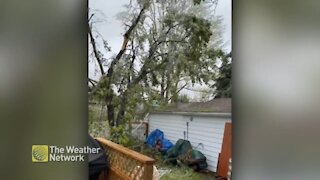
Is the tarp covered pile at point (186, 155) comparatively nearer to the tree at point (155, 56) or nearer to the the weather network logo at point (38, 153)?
the tree at point (155, 56)

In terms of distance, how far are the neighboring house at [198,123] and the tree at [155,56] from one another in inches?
2.9

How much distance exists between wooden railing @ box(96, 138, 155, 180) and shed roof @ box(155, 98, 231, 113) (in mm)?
262

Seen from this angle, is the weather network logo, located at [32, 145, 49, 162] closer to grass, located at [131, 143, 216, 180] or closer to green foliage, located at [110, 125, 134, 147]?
green foliage, located at [110, 125, 134, 147]

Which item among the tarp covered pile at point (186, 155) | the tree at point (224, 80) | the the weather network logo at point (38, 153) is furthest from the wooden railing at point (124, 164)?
the tree at point (224, 80)

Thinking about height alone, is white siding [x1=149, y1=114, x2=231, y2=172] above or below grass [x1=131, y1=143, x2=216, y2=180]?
above

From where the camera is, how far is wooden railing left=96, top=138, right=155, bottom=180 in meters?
1.62

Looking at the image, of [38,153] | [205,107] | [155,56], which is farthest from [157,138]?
[38,153]

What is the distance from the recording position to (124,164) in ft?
5.35

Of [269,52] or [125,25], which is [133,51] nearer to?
[125,25]

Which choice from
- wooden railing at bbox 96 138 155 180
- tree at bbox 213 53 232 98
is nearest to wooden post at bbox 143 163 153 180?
wooden railing at bbox 96 138 155 180

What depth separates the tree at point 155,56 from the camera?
1648 mm

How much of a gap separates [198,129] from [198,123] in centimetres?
3

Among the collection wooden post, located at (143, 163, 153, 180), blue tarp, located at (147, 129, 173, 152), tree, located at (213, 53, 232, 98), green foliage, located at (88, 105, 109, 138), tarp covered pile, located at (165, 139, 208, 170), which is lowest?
wooden post, located at (143, 163, 153, 180)

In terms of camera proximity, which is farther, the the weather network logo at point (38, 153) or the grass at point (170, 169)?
the grass at point (170, 169)
